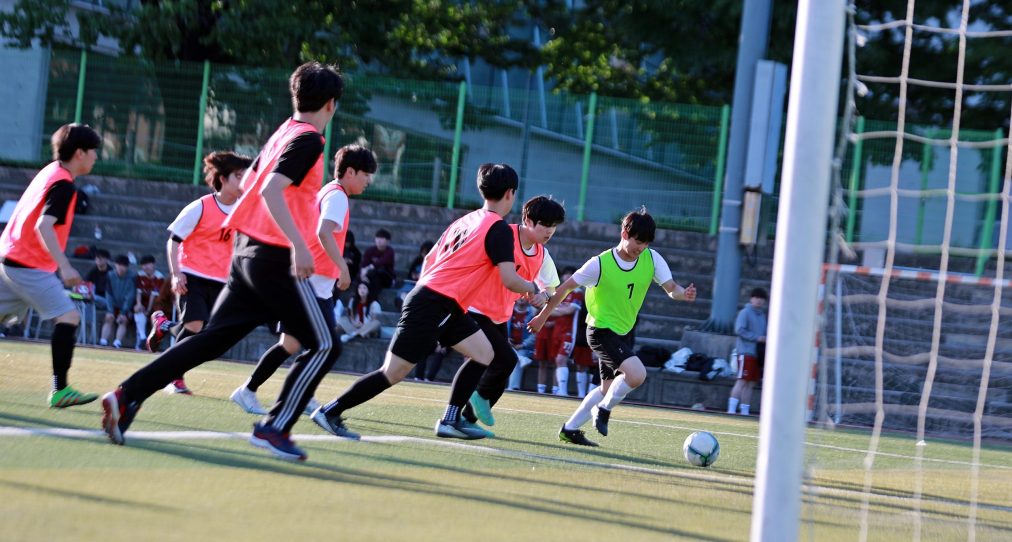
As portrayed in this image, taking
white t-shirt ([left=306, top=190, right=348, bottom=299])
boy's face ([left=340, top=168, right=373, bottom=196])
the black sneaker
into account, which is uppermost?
boy's face ([left=340, top=168, right=373, bottom=196])

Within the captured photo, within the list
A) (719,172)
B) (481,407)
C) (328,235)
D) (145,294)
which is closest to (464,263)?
(328,235)

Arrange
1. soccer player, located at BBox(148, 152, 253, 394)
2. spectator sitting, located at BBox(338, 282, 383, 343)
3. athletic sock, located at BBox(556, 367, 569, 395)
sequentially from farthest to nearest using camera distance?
spectator sitting, located at BBox(338, 282, 383, 343) → athletic sock, located at BBox(556, 367, 569, 395) → soccer player, located at BBox(148, 152, 253, 394)

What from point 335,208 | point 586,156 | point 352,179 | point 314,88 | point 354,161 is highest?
point 586,156

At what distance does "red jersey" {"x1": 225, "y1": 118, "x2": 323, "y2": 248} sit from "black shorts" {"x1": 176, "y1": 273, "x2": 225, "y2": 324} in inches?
150

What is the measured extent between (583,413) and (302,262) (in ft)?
12.5

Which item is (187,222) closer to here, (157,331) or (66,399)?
(157,331)

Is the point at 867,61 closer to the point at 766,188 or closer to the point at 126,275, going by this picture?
the point at 766,188

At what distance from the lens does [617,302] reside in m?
9.67

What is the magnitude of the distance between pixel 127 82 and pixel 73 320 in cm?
1505

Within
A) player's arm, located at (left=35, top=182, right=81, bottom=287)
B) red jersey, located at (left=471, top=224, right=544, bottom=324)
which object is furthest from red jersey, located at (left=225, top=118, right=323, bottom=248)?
red jersey, located at (left=471, top=224, right=544, bottom=324)

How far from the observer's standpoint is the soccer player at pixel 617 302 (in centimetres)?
943

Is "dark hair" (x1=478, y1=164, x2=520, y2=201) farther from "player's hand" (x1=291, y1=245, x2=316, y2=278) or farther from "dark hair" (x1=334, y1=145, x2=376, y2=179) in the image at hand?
"player's hand" (x1=291, y1=245, x2=316, y2=278)

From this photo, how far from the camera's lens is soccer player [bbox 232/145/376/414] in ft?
27.2

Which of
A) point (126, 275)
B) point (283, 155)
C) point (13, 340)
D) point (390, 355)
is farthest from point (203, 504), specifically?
point (126, 275)
